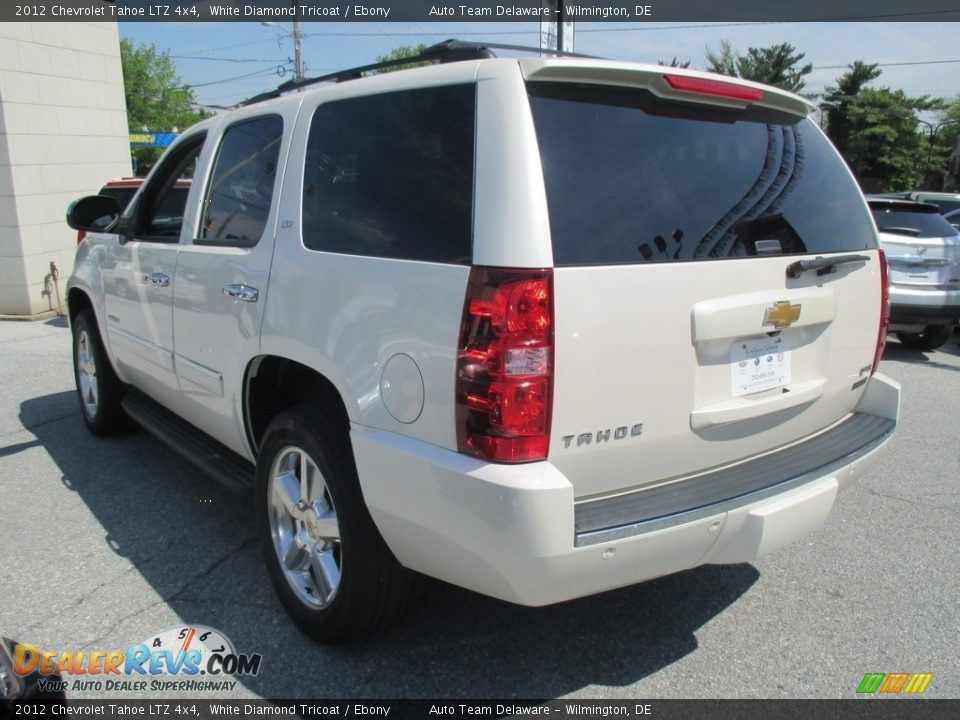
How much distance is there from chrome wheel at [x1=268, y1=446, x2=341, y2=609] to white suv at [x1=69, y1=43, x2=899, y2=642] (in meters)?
0.01

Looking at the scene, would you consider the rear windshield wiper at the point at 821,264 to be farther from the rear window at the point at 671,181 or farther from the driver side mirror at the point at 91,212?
the driver side mirror at the point at 91,212

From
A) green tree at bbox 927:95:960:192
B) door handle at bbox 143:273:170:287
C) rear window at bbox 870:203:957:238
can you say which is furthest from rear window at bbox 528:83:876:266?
green tree at bbox 927:95:960:192

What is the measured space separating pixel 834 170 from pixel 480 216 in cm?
177

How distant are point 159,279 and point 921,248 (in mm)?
7853

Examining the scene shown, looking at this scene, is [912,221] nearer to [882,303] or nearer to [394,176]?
[882,303]

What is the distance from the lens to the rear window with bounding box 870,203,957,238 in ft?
27.4

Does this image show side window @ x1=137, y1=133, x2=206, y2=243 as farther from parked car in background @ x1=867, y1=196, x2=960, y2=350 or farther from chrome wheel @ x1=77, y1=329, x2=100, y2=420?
parked car in background @ x1=867, y1=196, x2=960, y2=350

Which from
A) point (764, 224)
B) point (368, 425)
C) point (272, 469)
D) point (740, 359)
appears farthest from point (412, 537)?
point (764, 224)

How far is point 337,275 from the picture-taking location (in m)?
2.58

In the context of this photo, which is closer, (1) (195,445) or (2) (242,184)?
(2) (242,184)

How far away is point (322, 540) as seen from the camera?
280 cm

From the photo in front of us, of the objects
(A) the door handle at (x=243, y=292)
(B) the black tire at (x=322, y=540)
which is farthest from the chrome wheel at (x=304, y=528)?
(A) the door handle at (x=243, y=292)

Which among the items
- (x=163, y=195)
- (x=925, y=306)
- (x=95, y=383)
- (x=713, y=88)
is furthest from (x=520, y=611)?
(x=925, y=306)

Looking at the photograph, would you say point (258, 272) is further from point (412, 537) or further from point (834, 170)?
point (834, 170)
